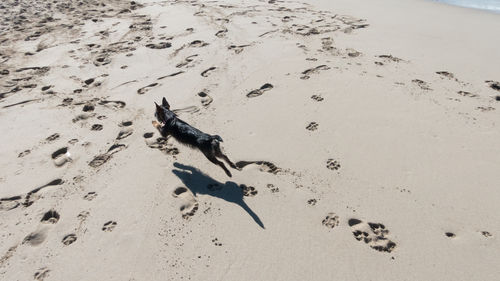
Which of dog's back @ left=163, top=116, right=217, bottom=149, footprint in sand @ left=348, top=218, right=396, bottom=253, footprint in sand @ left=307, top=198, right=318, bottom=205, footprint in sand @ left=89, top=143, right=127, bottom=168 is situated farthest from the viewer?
footprint in sand @ left=89, top=143, right=127, bottom=168

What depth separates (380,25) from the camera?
Answer: 24.9 feet

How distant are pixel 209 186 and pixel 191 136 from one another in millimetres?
674

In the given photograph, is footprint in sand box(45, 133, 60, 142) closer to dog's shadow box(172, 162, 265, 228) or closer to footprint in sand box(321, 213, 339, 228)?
dog's shadow box(172, 162, 265, 228)

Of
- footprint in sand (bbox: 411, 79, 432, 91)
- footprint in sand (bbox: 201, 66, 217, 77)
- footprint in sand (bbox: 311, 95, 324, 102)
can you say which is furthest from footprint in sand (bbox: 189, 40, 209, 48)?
footprint in sand (bbox: 411, 79, 432, 91)

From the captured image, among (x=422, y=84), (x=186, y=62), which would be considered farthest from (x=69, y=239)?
(x=422, y=84)

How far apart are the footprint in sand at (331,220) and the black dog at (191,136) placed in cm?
126

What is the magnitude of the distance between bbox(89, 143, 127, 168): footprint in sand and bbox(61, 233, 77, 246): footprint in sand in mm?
1126

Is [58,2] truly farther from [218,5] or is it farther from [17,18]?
[218,5]

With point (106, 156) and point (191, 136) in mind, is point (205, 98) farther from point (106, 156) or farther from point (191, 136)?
point (106, 156)

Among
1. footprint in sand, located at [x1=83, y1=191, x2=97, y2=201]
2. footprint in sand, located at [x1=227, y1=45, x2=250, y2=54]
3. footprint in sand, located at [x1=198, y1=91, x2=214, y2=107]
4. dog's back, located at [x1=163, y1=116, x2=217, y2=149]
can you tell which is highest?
footprint in sand, located at [x1=227, y1=45, x2=250, y2=54]

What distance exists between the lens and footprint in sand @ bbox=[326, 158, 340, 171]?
3.94 metres

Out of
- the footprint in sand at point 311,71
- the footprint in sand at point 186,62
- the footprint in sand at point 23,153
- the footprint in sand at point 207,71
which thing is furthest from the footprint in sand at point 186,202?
the footprint in sand at point 186,62

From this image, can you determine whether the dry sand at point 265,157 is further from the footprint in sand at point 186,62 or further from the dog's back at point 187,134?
the dog's back at point 187,134

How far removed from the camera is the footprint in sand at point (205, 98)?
5.35 meters
